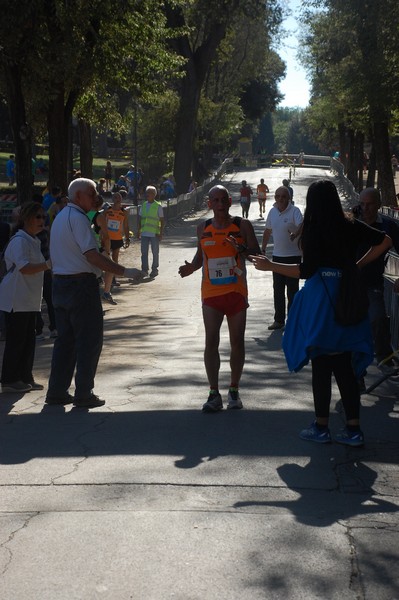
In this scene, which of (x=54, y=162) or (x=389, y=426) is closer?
(x=389, y=426)

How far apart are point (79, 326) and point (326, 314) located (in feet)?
7.96

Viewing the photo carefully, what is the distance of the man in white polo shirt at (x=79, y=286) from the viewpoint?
8516mm

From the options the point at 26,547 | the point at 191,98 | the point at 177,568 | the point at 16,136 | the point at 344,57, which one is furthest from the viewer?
the point at 191,98

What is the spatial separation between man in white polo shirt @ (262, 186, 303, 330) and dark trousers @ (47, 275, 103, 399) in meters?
5.63

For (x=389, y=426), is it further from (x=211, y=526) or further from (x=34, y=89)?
(x=34, y=89)

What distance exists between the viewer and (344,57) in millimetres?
40281

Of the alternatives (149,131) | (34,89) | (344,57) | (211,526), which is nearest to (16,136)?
(34,89)

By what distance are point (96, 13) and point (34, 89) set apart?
2114 millimetres

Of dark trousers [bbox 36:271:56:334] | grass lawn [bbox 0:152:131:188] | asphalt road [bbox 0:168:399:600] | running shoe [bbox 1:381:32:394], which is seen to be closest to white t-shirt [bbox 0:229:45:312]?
running shoe [bbox 1:381:32:394]

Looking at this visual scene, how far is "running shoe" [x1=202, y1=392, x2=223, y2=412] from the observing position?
8484 millimetres

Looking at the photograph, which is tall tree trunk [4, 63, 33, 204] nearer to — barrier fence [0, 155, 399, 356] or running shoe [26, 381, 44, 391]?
barrier fence [0, 155, 399, 356]

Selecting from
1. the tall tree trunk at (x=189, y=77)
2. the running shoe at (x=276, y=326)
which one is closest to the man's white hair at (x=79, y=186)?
the running shoe at (x=276, y=326)

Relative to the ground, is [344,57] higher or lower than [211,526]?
higher

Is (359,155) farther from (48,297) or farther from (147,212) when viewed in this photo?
(48,297)
